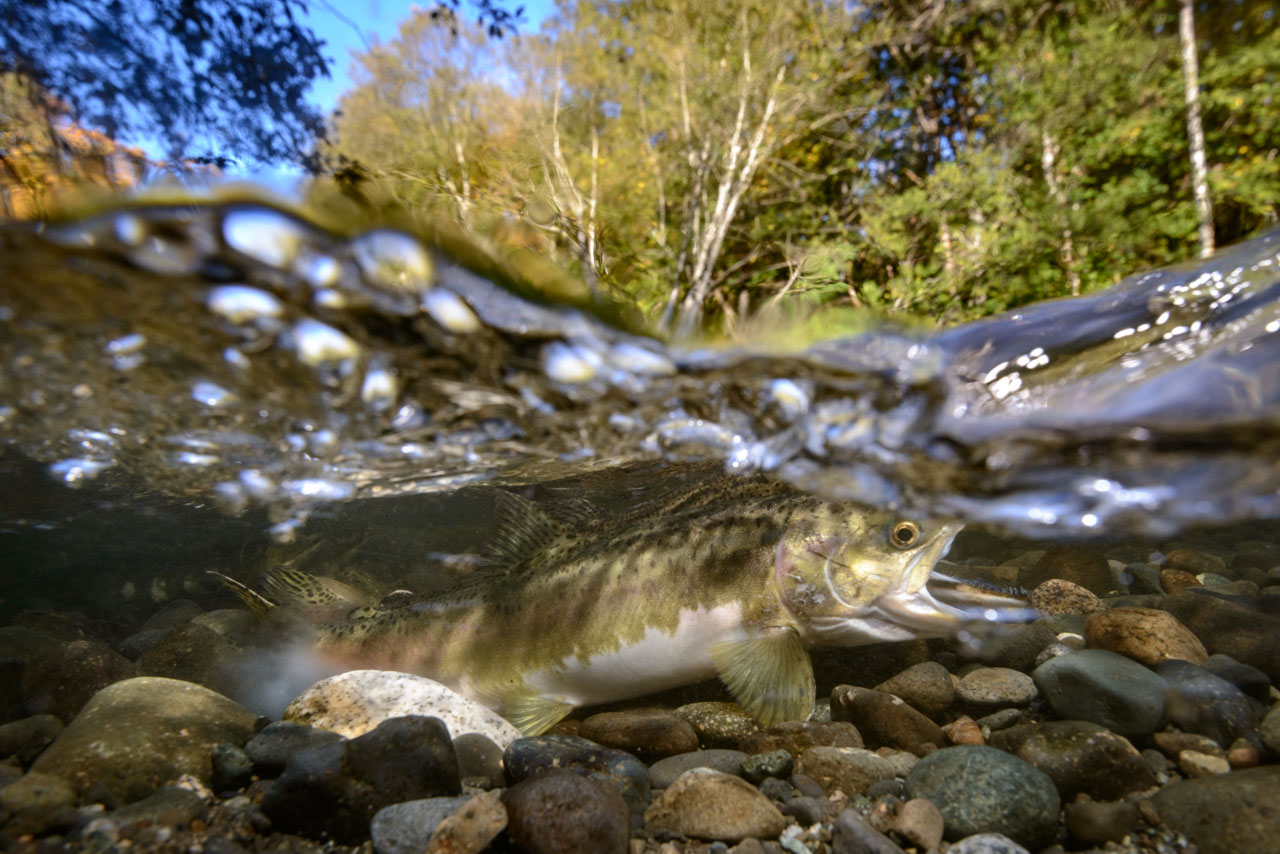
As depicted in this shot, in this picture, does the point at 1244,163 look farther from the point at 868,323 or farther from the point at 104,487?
the point at 104,487

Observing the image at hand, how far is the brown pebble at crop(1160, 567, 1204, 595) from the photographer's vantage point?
5.23 m

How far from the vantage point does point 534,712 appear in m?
4.09

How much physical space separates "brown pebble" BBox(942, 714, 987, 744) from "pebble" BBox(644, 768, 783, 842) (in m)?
1.25

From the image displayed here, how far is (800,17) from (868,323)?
11894 millimetres

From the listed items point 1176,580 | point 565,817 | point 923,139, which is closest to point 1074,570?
point 1176,580

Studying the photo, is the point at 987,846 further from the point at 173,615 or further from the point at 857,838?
the point at 173,615

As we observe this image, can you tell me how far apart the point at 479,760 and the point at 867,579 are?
2336 mm

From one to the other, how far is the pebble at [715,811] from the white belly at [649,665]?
3.53 feet

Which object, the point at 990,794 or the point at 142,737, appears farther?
the point at 142,737

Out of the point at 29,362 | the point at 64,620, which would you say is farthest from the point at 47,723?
the point at 64,620

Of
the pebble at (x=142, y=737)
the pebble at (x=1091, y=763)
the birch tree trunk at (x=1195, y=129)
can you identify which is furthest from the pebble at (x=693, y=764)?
the birch tree trunk at (x=1195, y=129)

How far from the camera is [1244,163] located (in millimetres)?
10945

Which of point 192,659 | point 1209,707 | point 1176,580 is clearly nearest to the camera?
point 1209,707

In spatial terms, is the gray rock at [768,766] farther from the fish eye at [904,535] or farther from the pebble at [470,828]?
the fish eye at [904,535]
